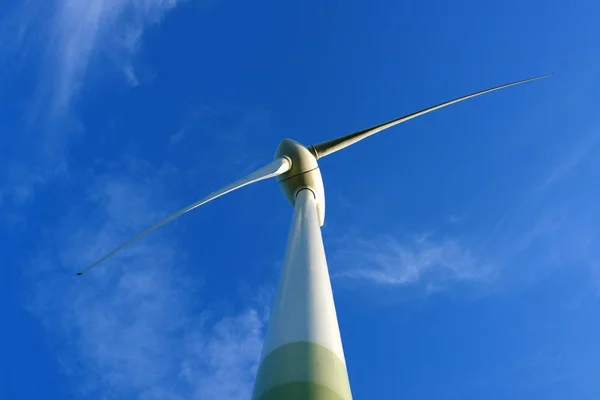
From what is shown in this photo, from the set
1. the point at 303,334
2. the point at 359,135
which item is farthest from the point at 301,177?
the point at 303,334

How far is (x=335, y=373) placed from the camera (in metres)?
7.19

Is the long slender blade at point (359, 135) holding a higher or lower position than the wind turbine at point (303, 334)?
higher

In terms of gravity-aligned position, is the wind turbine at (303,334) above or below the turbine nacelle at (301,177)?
below

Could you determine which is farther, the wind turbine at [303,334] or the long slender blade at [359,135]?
the long slender blade at [359,135]

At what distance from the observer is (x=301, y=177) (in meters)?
18.8

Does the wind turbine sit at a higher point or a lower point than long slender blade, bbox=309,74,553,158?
lower

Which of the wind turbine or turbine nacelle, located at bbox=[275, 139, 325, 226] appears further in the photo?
turbine nacelle, located at bbox=[275, 139, 325, 226]

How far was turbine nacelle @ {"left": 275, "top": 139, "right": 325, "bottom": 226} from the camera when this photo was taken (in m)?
18.8

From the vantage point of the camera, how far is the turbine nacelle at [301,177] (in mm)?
18812

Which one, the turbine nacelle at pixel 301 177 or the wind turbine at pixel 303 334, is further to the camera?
the turbine nacelle at pixel 301 177

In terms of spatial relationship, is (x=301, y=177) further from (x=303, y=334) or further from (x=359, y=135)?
(x=303, y=334)

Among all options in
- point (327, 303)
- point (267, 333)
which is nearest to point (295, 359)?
point (267, 333)

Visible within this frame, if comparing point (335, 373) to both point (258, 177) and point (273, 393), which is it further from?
point (258, 177)

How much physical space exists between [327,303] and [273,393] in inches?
98.5
